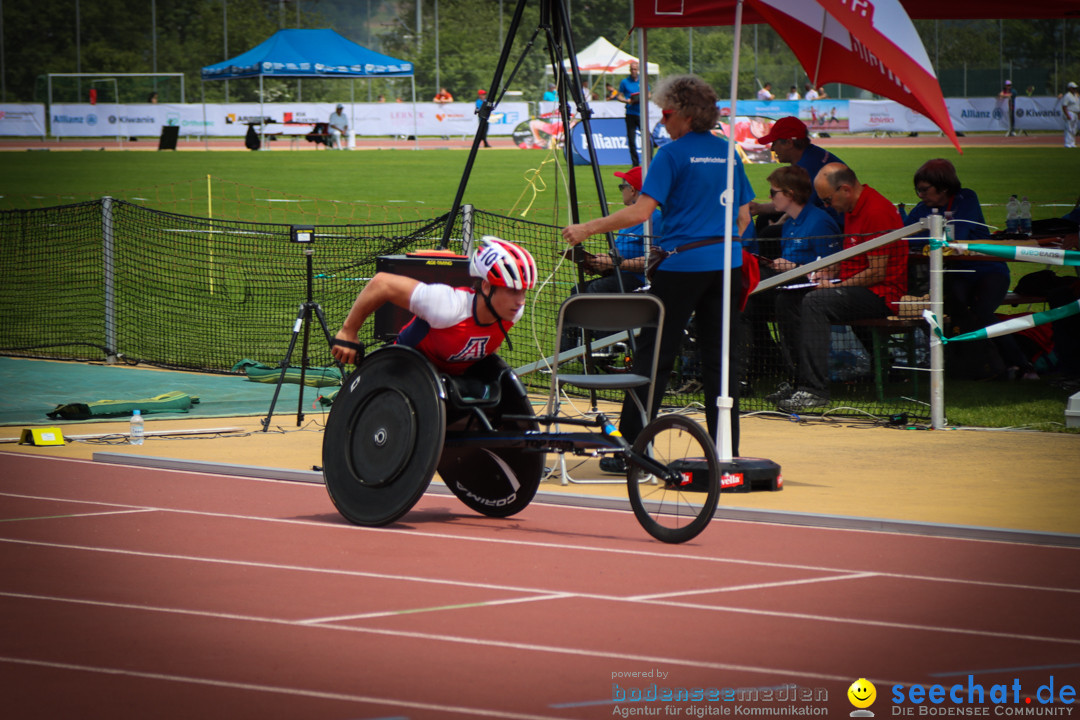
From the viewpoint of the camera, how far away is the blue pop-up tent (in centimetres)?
5516

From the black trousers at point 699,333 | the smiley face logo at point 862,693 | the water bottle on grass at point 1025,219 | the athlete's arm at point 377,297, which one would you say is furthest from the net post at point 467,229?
the smiley face logo at point 862,693

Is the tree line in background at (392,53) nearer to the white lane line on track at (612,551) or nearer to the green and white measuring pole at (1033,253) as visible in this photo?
the green and white measuring pole at (1033,253)

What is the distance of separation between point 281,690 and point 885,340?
24.7 feet

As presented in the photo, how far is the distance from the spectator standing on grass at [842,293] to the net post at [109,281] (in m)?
6.57

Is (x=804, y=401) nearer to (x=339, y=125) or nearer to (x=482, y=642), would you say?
(x=482, y=642)

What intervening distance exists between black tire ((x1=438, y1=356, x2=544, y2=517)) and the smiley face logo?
2862mm

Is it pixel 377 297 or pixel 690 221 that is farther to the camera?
pixel 690 221

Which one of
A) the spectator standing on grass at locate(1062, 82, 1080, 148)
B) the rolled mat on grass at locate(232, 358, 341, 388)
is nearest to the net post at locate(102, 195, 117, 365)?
the rolled mat on grass at locate(232, 358, 341, 388)

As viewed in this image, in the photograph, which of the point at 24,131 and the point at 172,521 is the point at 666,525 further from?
the point at 24,131

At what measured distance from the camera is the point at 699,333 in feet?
27.0

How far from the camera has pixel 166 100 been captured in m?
69.2

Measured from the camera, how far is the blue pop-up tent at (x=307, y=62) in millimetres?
55156

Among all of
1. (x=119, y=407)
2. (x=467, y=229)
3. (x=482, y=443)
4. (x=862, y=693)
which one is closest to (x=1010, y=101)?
(x=467, y=229)

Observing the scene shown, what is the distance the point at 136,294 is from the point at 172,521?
37.4ft
